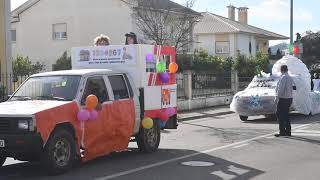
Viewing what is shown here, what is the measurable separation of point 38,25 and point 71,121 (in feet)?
112

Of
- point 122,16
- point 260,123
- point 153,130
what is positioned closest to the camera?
point 153,130

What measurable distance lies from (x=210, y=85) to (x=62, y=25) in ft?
58.4

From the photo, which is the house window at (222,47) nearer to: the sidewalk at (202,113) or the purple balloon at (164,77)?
the sidewalk at (202,113)

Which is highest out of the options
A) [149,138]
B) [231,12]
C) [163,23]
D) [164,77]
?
[231,12]

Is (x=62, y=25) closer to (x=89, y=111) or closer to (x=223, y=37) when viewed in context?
(x=223, y=37)

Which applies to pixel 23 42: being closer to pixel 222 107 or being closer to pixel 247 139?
pixel 222 107

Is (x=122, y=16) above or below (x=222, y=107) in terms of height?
above

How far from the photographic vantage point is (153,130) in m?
11.7

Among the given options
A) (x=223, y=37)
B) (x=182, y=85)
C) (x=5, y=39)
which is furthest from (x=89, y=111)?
(x=223, y=37)

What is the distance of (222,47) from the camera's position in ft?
180

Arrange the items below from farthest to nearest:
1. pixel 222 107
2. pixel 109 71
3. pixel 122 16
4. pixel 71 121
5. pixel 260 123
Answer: pixel 122 16 < pixel 222 107 < pixel 260 123 < pixel 109 71 < pixel 71 121

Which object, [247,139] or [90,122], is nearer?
[90,122]

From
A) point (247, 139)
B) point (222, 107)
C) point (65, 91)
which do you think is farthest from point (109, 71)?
point (222, 107)

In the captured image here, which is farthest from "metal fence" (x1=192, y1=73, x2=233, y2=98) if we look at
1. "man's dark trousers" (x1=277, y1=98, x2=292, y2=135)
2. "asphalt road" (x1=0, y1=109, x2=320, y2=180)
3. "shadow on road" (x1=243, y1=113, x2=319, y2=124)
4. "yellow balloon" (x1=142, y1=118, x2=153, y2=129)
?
"yellow balloon" (x1=142, y1=118, x2=153, y2=129)
